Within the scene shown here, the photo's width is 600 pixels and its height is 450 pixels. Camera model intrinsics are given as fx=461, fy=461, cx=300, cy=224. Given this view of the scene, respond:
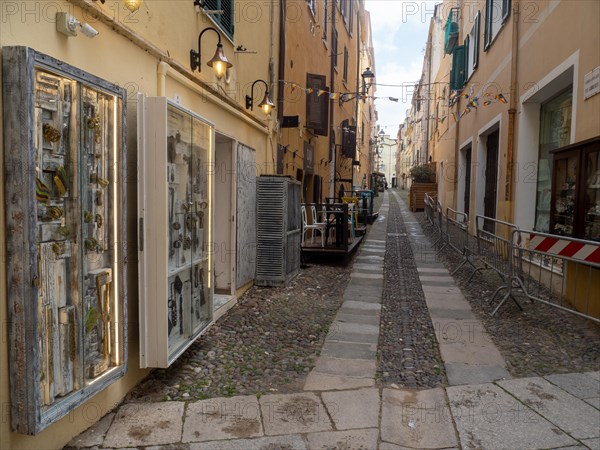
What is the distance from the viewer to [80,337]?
9.80 ft

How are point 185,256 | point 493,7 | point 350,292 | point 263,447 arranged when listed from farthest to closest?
point 493,7 → point 350,292 → point 185,256 → point 263,447

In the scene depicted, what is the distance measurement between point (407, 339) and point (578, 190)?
2.63 metres

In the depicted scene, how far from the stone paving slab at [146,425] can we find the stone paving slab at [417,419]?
56.9 inches

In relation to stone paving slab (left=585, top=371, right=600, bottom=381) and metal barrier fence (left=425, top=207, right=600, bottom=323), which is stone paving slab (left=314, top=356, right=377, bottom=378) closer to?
stone paving slab (left=585, top=371, right=600, bottom=381)

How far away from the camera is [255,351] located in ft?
15.3

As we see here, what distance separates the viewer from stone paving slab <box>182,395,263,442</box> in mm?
3084

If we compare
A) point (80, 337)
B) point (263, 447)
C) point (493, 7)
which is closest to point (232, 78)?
point (80, 337)

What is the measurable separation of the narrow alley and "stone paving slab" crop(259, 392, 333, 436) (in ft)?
0.04

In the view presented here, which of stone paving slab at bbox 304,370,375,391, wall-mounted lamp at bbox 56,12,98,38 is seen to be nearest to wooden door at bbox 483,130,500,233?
stone paving slab at bbox 304,370,375,391

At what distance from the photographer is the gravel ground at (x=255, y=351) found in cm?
380

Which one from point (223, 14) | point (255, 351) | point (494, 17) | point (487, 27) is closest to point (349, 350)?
point (255, 351)

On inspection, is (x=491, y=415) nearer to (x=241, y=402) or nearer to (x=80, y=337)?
(x=241, y=402)

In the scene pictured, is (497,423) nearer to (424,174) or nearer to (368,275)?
(368,275)

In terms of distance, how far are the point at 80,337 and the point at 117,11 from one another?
2.40 metres
